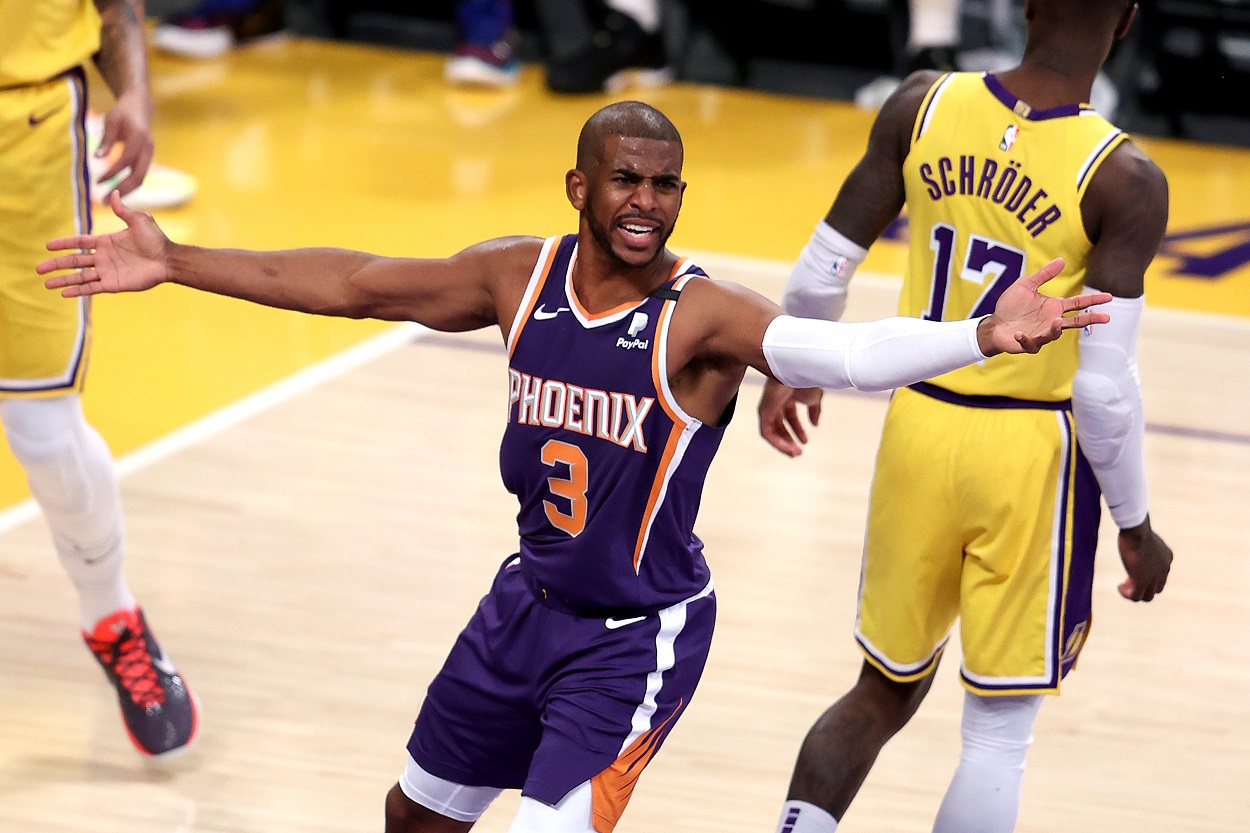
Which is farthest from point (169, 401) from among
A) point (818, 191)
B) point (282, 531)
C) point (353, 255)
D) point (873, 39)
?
point (873, 39)

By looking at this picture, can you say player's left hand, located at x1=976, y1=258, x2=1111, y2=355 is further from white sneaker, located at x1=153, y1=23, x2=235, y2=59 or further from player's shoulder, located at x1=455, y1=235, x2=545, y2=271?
white sneaker, located at x1=153, y1=23, x2=235, y2=59

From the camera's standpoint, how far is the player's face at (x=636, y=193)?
2.48 metres

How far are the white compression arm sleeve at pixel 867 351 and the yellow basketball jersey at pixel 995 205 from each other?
1.25 ft

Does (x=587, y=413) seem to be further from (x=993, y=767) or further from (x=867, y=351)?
(x=993, y=767)

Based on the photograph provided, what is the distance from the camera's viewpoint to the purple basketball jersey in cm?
253

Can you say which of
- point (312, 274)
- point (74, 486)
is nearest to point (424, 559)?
point (74, 486)

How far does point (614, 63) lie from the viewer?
9.30m

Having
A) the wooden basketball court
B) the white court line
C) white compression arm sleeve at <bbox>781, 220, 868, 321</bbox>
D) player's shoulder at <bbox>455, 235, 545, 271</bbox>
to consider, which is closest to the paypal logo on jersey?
player's shoulder at <bbox>455, 235, 545, 271</bbox>

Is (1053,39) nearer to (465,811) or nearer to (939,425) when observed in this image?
(939,425)

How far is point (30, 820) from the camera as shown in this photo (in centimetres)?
341

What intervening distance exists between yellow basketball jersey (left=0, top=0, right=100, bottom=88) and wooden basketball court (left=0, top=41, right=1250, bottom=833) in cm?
137

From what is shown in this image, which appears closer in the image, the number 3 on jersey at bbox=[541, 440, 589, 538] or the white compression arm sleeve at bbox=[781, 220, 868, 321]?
the number 3 on jersey at bbox=[541, 440, 589, 538]

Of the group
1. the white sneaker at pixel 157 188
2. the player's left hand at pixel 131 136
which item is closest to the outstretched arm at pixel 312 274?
the player's left hand at pixel 131 136

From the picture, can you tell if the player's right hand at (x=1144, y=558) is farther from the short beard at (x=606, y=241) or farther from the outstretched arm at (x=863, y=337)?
the short beard at (x=606, y=241)
